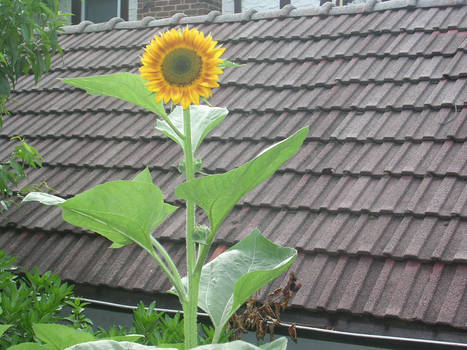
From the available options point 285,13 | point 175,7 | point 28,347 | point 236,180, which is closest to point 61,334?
point 28,347

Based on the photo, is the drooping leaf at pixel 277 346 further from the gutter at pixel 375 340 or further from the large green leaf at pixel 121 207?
the gutter at pixel 375 340

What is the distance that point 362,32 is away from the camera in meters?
4.52

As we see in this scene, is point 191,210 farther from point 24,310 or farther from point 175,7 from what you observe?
point 175,7

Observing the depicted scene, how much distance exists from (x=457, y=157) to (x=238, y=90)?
5.57ft

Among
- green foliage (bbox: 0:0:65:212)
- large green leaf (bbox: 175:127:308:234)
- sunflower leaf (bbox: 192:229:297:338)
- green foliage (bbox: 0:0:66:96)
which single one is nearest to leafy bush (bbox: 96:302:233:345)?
sunflower leaf (bbox: 192:229:297:338)

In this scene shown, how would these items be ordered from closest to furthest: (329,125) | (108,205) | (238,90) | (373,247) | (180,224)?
(108,205) < (373,247) < (180,224) < (329,125) < (238,90)

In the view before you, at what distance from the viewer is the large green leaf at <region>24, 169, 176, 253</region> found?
3.73 feet

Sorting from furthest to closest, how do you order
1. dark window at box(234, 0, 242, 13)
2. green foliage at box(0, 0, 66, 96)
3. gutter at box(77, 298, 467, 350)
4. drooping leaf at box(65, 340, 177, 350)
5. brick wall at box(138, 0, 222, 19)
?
dark window at box(234, 0, 242, 13), brick wall at box(138, 0, 222, 19), green foliage at box(0, 0, 66, 96), gutter at box(77, 298, 467, 350), drooping leaf at box(65, 340, 177, 350)

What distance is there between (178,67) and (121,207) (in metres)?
0.29

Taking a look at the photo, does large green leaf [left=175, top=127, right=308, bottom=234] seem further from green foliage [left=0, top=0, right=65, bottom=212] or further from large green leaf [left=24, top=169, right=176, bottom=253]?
green foliage [left=0, top=0, right=65, bottom=212]

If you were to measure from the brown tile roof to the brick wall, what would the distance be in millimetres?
3269

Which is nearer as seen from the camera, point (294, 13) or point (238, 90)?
point (238, 90)

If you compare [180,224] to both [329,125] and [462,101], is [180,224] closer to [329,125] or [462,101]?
[329,125]

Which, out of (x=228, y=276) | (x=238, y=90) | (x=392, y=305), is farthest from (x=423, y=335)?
(x=238, y=90)
